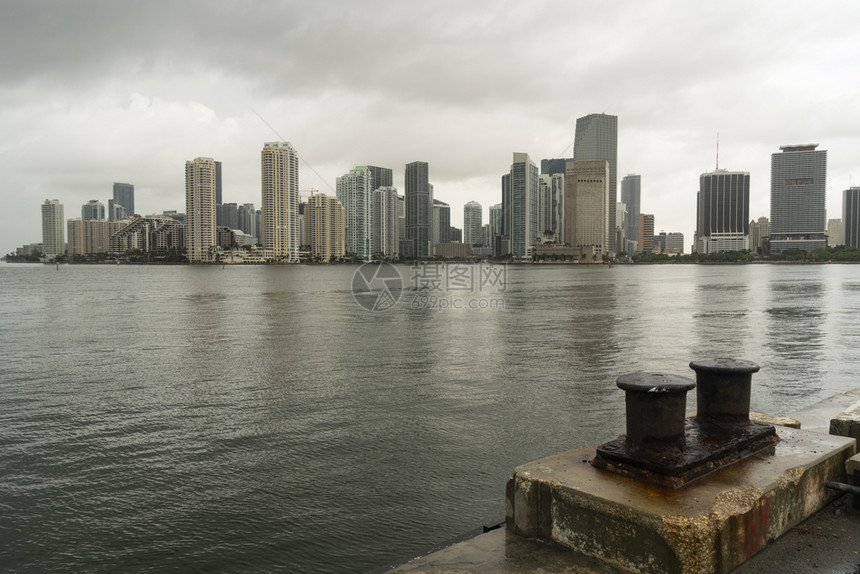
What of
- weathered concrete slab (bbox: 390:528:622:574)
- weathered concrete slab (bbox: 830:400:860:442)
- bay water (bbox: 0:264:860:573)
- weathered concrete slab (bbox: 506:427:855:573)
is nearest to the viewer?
weathered concrete slab (bbox: 506:427:855:573)

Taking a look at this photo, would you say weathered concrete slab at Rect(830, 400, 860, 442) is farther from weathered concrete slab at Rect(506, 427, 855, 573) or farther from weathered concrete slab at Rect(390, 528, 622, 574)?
weathered concrete slab at Rect(390, 528, 622, 574)

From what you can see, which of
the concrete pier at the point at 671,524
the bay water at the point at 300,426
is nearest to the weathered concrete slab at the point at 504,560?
the concrete pier at the point at 671,524

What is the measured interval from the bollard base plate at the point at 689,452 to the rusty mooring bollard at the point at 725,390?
0.26 m

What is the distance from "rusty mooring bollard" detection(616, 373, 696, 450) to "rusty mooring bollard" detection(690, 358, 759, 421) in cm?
113

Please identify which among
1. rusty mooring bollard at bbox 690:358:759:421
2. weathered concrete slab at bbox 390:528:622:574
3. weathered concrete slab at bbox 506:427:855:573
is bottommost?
weathered concrete slab at bbox 390:528:622:574

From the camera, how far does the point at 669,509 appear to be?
173 inches

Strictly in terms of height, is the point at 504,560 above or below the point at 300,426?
above

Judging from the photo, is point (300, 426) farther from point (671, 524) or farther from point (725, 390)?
point (671, 524)

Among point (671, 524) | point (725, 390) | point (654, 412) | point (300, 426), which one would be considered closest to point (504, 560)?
point (671, 524)

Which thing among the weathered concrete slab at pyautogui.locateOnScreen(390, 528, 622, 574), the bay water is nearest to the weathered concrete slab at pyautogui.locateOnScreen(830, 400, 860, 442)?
the weathered concrete slab at pyautogui.locateOnScreen(390, 528, 622, 574)

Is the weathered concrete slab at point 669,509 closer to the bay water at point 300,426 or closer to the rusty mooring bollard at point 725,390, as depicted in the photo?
the rusty mooring bollard at point 725,390

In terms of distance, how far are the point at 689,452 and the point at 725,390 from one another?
1667mm

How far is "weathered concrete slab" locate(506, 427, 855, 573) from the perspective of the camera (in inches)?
168

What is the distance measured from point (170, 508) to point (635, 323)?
32.0 m
